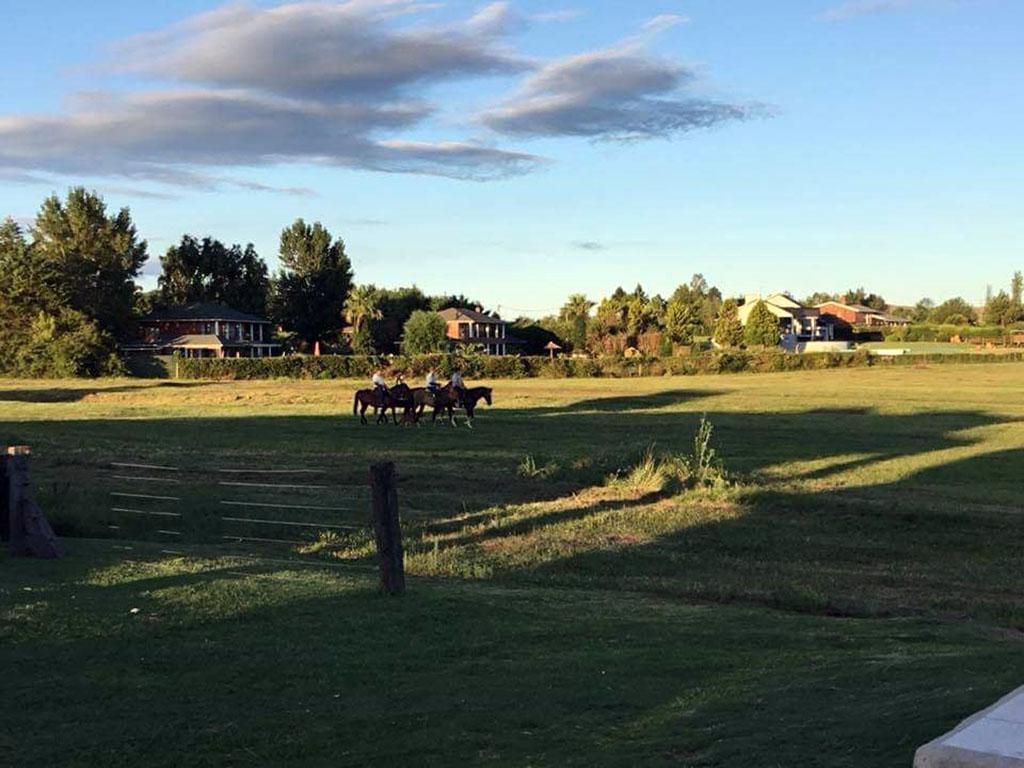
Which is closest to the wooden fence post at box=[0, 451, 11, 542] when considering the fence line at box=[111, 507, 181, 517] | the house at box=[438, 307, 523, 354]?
the fence line at box=[111, 507, 181, 517]

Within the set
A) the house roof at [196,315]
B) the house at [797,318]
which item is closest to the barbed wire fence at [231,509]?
the house roof at [196,315]

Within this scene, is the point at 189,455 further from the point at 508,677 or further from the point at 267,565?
the point at 508,677

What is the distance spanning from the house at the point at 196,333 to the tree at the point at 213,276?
17.9 meters

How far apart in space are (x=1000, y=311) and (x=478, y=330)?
10400cm

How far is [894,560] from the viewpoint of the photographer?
16.0m

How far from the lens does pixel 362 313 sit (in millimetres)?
127125

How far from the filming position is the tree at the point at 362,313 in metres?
121

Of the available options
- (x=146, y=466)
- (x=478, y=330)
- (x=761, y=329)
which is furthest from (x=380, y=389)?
(x=761, y=329)

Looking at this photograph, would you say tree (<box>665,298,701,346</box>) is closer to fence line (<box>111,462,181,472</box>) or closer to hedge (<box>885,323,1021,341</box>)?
hedge (<box>885,323,1021,341</box>)

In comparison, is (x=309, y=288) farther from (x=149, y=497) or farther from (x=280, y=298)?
(x=149, y=497)

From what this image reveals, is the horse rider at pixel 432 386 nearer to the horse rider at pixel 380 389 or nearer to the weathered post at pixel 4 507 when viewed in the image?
the horse rider at pixel 380 389

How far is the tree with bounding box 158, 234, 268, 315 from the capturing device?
429 ft

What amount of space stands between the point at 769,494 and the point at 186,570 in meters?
12.2

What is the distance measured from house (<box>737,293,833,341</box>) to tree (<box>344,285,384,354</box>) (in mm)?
56753
